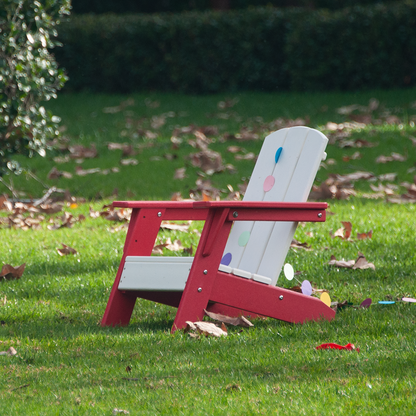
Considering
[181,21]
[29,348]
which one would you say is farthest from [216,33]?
[29,348]

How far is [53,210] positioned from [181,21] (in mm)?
9450

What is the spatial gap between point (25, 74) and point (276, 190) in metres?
3.38

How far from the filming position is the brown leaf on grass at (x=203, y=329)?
130 inches

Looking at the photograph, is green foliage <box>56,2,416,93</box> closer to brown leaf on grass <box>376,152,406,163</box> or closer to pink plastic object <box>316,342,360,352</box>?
brown leaf on grass <box>376,152,406,163</box>

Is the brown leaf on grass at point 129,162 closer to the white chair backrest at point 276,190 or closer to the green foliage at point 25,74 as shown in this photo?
the green foliage at point 25,74

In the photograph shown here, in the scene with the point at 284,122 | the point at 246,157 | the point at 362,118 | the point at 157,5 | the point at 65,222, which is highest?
the point at 157,5

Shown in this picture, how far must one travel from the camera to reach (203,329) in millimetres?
3297

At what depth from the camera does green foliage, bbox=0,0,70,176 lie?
6.25 meters

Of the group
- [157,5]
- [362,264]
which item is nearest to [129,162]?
[362,264]

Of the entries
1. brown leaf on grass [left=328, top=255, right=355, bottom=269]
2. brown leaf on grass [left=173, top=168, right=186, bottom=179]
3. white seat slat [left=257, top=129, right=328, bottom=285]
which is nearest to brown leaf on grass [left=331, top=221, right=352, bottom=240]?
brown leaf on grass [left=328, top=255, right=355, bottom=269]

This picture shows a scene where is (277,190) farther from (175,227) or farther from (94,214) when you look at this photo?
(94,214)

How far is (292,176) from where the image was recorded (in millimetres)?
3893

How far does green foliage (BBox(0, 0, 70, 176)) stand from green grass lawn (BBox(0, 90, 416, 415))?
586mm

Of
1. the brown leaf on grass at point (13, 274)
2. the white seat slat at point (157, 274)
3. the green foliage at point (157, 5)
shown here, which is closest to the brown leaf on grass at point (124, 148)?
the brown leaf on grass at point (13, 274)
